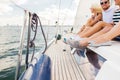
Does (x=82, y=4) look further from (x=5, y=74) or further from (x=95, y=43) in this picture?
(x=95, y=43)

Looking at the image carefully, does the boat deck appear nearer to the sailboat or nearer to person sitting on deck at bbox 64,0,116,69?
the sailboat

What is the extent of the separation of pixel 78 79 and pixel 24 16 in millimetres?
971

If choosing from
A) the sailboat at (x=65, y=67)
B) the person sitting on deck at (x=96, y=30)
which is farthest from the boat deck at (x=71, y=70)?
the person sitting on deck at (x=96, y=30)

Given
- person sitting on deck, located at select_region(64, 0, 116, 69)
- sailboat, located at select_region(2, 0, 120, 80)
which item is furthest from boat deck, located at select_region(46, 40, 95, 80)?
person sitting on deck, located at select_region(64, 0, 116, 69)

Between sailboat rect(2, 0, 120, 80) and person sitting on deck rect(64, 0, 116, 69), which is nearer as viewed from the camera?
sailboat rect(2, 0, 120, 80)

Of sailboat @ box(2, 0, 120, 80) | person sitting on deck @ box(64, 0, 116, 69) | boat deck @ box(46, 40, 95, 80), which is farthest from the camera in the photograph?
boat deck @ box(46, 40, 95, 80)

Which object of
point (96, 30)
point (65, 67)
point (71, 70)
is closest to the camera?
point (96, 30)

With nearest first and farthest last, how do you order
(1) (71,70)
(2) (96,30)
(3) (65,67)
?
(2) (96,30) → (1) (71,70) → (3) (65,67)

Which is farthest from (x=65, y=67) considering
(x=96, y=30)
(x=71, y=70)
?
(x=96, y=30)

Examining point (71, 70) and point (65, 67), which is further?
point (65, 67)

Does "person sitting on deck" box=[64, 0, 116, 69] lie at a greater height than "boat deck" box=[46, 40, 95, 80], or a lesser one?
greater

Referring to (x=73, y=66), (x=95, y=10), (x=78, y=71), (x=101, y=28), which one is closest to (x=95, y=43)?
(x=101, y=28)

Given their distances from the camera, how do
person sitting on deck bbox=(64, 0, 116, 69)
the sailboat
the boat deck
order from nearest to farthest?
the sailboat, person sitting on deck bbox=(64, 0, 116, 69), the boat deck

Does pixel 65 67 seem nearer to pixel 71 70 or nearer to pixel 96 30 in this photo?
pixel 71 70
